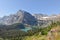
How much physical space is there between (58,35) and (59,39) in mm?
2124

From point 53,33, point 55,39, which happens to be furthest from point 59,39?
point 53,33

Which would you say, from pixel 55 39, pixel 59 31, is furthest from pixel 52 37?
pixel 59 31

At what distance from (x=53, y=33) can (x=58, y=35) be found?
2.08m

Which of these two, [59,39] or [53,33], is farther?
[53,33]

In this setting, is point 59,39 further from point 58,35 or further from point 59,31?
point 59,31

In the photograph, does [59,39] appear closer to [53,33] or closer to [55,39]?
[55,39]

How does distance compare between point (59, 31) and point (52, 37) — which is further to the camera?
point (59, 31)

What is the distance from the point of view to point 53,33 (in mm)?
43656

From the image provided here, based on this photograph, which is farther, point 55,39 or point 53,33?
point 53,33

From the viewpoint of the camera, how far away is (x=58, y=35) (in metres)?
42.0

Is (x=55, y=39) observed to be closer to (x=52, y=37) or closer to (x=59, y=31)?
(x=52, y=37)

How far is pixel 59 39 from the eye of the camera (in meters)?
40.1

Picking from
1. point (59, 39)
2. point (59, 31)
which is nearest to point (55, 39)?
point (59, 39)

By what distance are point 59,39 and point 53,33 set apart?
395cm
